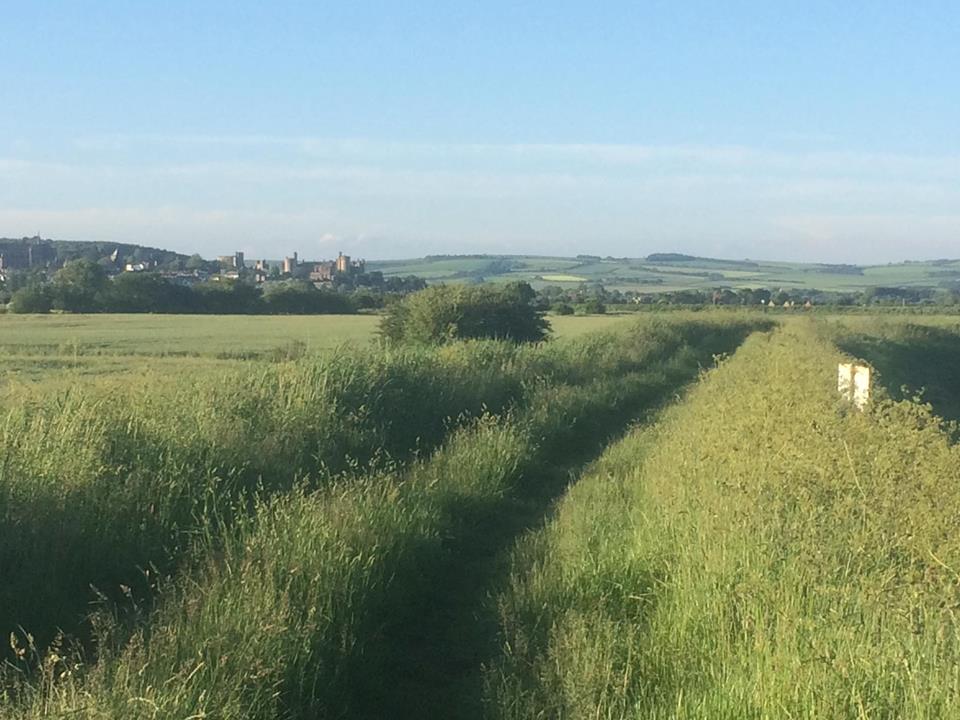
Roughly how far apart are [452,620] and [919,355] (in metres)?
48.0

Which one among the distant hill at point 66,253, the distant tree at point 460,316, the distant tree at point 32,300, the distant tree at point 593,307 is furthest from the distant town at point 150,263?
the distant tree at point 460,316

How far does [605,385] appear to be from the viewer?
→ 65.7ft

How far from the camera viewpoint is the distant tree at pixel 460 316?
3988cm

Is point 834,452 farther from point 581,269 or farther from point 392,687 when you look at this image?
point 581,269

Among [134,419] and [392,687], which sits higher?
[134,419]

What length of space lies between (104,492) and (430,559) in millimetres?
2517

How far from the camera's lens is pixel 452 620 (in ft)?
22.6

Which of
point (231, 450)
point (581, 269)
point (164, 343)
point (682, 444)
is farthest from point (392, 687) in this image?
point (581, 269)

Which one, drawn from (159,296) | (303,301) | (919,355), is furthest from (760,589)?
(303,301)

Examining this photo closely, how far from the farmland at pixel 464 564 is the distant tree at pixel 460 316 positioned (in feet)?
88.9

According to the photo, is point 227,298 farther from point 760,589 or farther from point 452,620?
point 760,589

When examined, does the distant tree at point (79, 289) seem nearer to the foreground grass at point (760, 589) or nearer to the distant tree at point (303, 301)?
the distant tree at point (303, 301)

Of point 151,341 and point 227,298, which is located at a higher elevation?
point 227,298

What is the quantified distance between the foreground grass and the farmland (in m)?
0.02
